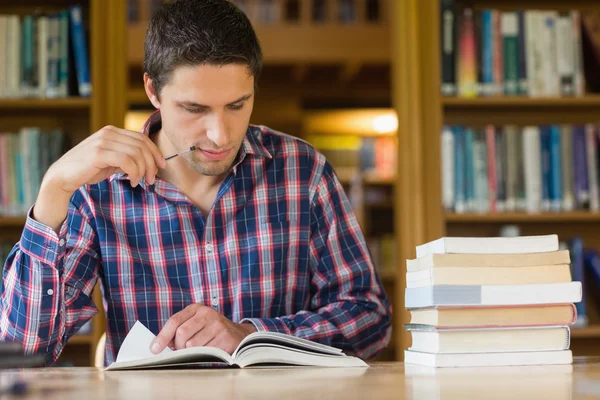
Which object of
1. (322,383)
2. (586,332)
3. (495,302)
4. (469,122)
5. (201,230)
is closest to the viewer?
(322,383)

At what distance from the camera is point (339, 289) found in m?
1.58

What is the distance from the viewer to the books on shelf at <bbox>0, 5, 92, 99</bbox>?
8.46 ft

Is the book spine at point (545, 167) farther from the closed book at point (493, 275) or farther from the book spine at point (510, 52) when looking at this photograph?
the closed book at point (493, 275)

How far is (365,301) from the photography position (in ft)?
5.03

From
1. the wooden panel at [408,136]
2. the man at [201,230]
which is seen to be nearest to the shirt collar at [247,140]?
the man at [201,230]

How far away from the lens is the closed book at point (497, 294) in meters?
1.09

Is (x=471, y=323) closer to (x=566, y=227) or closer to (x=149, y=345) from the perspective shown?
(x=149, y=345)

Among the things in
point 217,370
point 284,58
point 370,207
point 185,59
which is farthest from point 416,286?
point 370,207

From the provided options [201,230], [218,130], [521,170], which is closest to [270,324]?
[201,230]

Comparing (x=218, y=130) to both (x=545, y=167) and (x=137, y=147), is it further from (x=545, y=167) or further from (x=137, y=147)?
(x=545, y=167)

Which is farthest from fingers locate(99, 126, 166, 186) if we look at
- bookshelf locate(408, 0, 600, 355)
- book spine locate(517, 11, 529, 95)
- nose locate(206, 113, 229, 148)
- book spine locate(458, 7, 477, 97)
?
book spine locate(517, 11, 529, 95)

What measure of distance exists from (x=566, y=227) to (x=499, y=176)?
0.36 meters

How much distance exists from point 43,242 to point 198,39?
0.46 metres

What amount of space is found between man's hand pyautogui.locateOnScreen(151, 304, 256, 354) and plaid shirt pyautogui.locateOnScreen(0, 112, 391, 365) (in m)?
0.19
